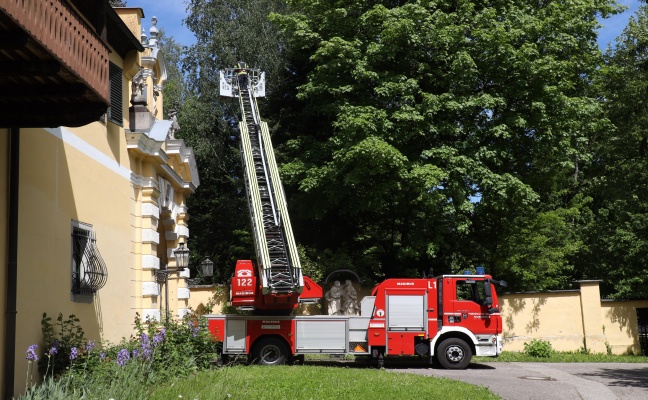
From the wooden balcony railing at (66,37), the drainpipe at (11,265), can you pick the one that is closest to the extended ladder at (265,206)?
the drainpipe at (11,265)

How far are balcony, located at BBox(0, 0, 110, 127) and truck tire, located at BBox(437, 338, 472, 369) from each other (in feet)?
40.1

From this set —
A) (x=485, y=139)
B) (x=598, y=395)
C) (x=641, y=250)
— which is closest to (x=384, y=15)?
(x=485, y=139)

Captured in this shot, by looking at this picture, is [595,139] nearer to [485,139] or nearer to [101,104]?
[485,139]

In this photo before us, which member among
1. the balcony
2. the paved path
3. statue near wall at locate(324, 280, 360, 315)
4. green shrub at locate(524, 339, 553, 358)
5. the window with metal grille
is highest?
the window with metal grille

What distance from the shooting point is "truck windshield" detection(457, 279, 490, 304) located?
2019 cm

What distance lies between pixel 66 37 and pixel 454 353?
14070mm

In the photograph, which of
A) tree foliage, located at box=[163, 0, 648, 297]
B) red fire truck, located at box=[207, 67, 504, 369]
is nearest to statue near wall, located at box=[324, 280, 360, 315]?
tree foliage, located at box=[163, 0, 648, 297]

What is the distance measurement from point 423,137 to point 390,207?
3189 mm

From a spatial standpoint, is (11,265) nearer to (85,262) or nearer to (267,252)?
(85,262)

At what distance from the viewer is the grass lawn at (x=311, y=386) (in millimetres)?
11094

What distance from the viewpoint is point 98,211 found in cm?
1473

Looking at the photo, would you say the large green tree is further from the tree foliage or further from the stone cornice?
the stone cornice

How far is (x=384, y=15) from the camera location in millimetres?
25328

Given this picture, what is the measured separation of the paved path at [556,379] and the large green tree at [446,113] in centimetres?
593
